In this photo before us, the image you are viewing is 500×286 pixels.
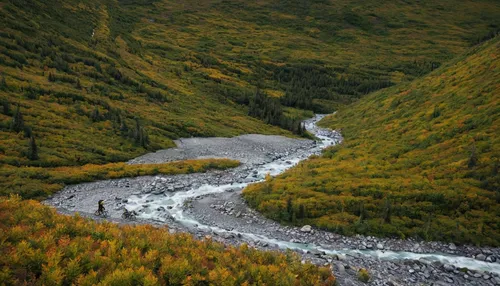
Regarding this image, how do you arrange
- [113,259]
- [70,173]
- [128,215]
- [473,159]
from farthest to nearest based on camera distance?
1. [70,173]
2. [473,159]
3. [128,215]
4. [113,259]

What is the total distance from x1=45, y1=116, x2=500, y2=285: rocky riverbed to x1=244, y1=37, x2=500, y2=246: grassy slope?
140cm

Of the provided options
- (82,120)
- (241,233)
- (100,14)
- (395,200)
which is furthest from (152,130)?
(100,14)

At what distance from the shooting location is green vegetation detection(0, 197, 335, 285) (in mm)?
9117

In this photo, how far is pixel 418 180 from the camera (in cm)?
2795

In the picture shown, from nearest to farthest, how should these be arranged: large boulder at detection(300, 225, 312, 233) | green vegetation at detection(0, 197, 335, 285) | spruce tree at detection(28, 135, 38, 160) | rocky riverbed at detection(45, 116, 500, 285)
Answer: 1. green vegetation at detection(0, 197, 335, 285)
2. rocky riverbed at detection(45, 116, 500, 285)
3. large boulder at detection(300, 225, 312, 233)
4. spruce tree at detection(28, 135, 38, 160)

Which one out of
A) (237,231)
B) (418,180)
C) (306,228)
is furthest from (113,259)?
(418,180)

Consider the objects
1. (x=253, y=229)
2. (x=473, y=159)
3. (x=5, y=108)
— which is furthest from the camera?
(x=5, y=108)

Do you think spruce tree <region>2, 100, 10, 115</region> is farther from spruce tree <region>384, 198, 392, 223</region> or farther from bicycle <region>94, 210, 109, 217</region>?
spruce tree <region>384, 198, 392, 223</region>

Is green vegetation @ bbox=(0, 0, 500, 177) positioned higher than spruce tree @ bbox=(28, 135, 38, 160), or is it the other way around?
green vegetation @ bbox=(0, 0, 500, 177)

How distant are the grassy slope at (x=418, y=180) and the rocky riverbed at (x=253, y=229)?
1.40m

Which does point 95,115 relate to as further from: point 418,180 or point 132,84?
point 418,180

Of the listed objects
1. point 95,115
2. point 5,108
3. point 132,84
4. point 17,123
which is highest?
point 132,84

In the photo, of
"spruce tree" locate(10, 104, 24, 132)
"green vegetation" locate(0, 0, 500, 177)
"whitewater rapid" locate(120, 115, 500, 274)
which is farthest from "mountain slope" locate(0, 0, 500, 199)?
"whitewater rapid" locate(120, 115, 500, 274)

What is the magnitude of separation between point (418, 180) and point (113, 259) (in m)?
27.1
